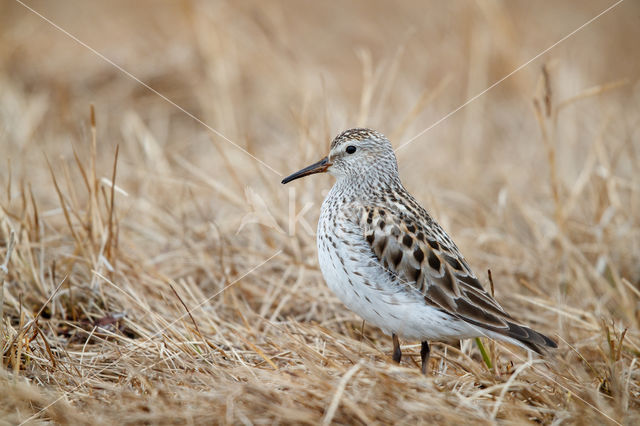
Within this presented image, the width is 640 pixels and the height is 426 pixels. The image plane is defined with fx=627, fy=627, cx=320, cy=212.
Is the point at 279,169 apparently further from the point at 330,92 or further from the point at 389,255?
the point at 389,255

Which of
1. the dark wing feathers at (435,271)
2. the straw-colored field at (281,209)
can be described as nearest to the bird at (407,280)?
the dark wing feathers at (435,271)

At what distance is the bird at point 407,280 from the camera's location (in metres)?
3.39

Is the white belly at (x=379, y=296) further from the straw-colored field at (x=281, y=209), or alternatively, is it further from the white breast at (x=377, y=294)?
the straw-colored field at (x=281, y=209)

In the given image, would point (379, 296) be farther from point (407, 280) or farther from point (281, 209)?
point (281, 209)

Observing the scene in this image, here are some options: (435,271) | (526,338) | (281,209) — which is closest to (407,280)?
Answer: (435,271)

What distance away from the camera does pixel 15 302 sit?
405 centimetres

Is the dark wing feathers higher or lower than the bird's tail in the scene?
higher

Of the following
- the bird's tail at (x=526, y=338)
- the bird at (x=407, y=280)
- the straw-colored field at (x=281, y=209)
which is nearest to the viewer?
the straw-colored field at (x=281, y=209)

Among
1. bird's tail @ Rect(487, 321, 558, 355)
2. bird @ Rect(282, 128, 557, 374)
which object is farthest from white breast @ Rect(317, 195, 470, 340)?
bird's tail @ Rect(487, 321, 558, 355)

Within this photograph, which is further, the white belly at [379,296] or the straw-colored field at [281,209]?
the white belly at [379,296]

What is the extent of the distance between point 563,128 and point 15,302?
630 centimetres

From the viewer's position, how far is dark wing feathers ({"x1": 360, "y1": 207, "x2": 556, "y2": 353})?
3342mm

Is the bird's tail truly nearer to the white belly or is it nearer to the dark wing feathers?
the dark wing feathers

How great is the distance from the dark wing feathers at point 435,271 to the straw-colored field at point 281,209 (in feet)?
0.83
